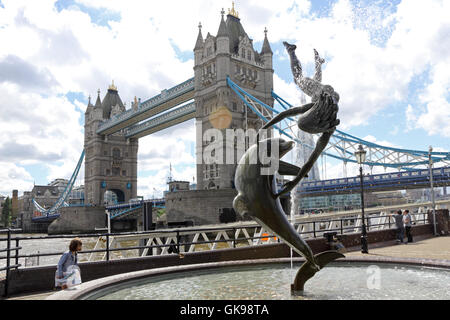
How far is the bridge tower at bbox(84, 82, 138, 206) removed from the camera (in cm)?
6931

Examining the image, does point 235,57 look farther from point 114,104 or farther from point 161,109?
point 114,104

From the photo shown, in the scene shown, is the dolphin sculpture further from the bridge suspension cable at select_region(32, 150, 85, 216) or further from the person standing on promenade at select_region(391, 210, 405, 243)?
the bridge suspension cable at select_region(32, 150, 85, 216)

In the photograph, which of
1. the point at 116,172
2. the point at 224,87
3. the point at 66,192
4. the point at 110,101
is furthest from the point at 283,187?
the point at 66,192

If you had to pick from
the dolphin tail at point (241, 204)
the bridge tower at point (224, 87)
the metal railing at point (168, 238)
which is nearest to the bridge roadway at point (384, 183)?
the bridge tower at point (224, 87)

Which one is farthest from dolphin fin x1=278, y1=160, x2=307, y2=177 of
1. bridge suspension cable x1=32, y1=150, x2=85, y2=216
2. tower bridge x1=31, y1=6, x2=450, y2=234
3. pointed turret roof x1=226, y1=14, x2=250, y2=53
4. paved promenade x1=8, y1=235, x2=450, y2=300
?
bridge suspension cable x1=32, y1=150, x2=85, y2=216

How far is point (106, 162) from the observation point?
70.4m

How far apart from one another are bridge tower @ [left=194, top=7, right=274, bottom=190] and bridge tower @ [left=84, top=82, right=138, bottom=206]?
3106 cm

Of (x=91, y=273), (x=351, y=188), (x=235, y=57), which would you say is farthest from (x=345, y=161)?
(x=91, y=273)

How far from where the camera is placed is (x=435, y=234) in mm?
16375

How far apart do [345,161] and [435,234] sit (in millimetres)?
35928

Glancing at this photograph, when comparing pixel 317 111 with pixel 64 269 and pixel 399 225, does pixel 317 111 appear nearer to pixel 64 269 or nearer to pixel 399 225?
pixel 64 269

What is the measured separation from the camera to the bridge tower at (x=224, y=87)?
136ft

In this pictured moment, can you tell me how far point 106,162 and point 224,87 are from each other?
122ft
